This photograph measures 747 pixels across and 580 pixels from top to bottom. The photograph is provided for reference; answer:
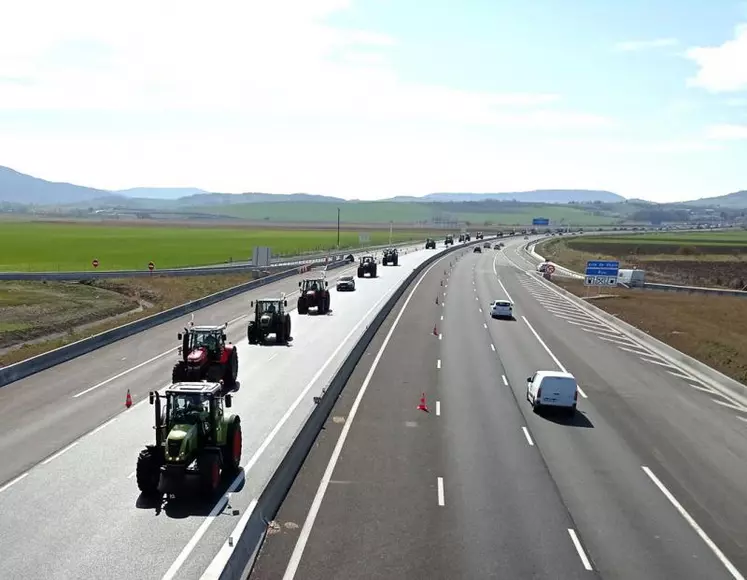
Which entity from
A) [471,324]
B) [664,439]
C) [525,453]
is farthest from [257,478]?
[471,324]

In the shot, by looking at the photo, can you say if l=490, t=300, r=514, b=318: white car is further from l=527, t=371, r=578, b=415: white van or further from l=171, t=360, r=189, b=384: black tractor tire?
l=171, t=360, r=189, b=384: black tractor tire

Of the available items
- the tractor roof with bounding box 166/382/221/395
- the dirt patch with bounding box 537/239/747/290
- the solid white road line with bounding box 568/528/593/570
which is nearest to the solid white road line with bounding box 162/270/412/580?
the tractor roof with bounding box 166/382/221/395

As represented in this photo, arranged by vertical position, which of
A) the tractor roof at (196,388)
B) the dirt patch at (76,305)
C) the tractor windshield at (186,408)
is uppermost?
the tractor roof at (196,388)

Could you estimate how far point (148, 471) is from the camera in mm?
18266

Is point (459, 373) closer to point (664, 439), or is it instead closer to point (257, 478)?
point (664, 439)

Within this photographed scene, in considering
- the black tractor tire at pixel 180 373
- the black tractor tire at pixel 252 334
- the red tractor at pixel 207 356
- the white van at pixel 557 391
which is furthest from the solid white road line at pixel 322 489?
the black tractor tire at pixel 252 334

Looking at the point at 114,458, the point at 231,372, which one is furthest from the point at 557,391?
the point at 114,458

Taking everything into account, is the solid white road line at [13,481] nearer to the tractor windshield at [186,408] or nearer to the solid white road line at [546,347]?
the tractor windshield at [186,408]

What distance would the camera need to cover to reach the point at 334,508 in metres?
18.6

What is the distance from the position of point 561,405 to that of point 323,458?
35.8 ft

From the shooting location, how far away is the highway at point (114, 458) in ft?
51.2

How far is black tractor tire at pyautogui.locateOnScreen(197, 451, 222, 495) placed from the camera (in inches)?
709

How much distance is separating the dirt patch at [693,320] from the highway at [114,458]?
74.9 feet

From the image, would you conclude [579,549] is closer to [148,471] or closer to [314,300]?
[148,471]
